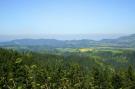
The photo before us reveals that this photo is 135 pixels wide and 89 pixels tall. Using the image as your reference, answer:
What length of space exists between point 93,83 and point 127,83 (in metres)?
11.7

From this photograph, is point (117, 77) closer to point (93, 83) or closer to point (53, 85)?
point (93, 83)

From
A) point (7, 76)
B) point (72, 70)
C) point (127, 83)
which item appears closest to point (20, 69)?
point (7, 76)

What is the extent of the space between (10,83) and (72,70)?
1114 inches

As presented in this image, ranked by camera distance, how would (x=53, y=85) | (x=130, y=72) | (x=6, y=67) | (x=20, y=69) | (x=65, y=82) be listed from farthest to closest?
1. (x=130, y=72)
2. (x=65, y=82)
3. (x=53, y=85)
4. (x=6, y=67)
5. (x=20, y=69)

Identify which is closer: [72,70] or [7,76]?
[7,76]

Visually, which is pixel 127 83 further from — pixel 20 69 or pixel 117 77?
pixel 20 69

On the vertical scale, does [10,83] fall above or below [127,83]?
above

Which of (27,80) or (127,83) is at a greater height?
(27,80)

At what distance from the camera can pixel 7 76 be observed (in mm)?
59031

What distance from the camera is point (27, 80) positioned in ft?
211

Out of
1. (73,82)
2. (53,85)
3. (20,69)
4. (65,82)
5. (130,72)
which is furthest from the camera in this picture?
(130,72)

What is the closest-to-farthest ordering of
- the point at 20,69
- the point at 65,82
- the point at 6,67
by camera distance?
the point at 20,69 → the point at 6,67 → the point at 65,82

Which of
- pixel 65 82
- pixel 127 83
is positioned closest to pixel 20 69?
pixel 65 82

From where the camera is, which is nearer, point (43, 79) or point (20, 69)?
point (20, 69)
